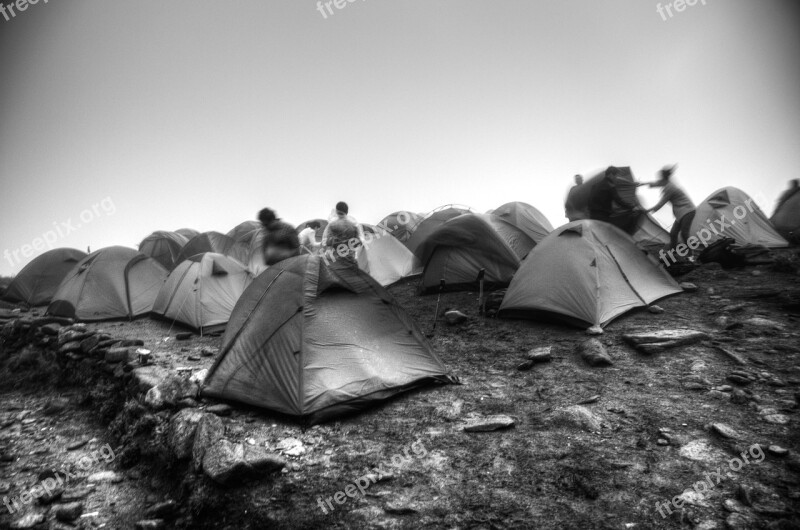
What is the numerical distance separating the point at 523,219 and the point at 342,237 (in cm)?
764

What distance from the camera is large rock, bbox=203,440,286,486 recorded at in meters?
3.66

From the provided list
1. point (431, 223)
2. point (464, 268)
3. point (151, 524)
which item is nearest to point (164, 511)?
point (151, 524)

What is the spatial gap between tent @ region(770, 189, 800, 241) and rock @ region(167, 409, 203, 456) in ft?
51.5

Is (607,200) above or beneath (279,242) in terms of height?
beneath

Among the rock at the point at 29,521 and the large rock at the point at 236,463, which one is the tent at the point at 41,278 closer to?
the rock at the point at 29,521

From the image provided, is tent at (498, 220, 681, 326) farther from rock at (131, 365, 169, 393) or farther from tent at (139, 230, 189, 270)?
tent at (139, 230, 189, 270)

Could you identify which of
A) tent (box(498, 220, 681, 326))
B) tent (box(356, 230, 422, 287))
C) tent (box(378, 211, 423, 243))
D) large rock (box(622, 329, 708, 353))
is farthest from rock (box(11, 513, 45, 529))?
tent (box(378, 211, 423, 243))

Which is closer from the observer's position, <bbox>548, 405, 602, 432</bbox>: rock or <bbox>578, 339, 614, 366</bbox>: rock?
<bbox>548, 405, 602, 432</bbox>: rock

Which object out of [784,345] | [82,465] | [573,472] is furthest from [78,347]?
[784,345]

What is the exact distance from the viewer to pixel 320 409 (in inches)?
179

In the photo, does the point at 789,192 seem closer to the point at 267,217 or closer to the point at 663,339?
the point at 663,339

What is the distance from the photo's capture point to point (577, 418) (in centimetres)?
424

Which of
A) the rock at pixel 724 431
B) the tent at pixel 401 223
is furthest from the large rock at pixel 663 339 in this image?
the tent at pixel 401 223

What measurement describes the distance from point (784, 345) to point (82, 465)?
959 centimetres
